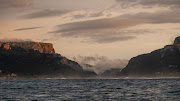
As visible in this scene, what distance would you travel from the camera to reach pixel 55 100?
63.2 metres

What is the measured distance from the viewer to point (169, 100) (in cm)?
6159

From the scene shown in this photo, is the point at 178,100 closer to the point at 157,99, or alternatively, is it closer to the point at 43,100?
the point at 157,99

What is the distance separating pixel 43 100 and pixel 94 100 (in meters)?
11.3

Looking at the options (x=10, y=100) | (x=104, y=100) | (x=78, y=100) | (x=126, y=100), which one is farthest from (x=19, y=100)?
(x=126, y=100)

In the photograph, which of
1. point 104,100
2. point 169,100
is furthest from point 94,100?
point 169,100

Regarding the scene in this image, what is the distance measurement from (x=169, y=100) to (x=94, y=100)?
52.9ft

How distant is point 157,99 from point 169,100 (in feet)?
9.48

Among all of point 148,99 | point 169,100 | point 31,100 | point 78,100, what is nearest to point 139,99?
point 148,99

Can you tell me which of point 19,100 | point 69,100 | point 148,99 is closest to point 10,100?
point 19,100

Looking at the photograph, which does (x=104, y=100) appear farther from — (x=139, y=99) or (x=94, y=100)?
(x=139, y=99)

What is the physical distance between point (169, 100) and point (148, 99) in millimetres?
4633

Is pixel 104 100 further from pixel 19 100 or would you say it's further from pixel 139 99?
pixel 19 100

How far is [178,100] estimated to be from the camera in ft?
201

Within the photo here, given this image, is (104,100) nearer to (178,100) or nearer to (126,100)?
(126,100)
